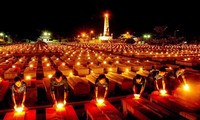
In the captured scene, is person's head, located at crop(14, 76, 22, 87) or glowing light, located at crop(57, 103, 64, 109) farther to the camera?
glowing light, located at crop(57, 103, 64, 109)

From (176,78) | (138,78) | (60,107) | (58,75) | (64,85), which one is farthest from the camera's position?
(176,78)

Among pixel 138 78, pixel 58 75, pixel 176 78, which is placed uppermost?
pixel 58 75

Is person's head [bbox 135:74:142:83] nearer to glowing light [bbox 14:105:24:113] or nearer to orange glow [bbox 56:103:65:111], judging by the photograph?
orange glow [bbox 56:103:65:111]

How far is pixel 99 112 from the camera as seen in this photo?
335 inches

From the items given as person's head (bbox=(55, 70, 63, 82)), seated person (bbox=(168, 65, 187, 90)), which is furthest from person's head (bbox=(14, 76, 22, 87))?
seated person (bbox=(168, 65, 187, 90))

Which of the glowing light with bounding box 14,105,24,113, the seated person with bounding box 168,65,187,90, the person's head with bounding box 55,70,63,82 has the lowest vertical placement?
the glowing light with bounding box 14,105,24,113

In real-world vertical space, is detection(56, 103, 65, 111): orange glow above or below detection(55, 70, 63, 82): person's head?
below

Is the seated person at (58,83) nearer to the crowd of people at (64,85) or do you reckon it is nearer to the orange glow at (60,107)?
the crowd of people at (64,85)

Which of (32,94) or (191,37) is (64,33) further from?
(32,94)

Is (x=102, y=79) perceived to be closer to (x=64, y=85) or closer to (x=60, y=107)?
(x=64, y=85)

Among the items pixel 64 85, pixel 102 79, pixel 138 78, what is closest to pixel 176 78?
pixel 138 78

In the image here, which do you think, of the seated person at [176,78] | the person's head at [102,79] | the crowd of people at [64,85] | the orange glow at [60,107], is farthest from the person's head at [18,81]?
the seated person at [176,78]

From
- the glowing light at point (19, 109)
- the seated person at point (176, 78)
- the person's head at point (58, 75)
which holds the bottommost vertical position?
the glowing light at point (19, 109)

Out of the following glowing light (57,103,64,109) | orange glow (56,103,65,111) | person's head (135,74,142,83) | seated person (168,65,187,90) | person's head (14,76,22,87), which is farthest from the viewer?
seated person (168,65,187,90)
